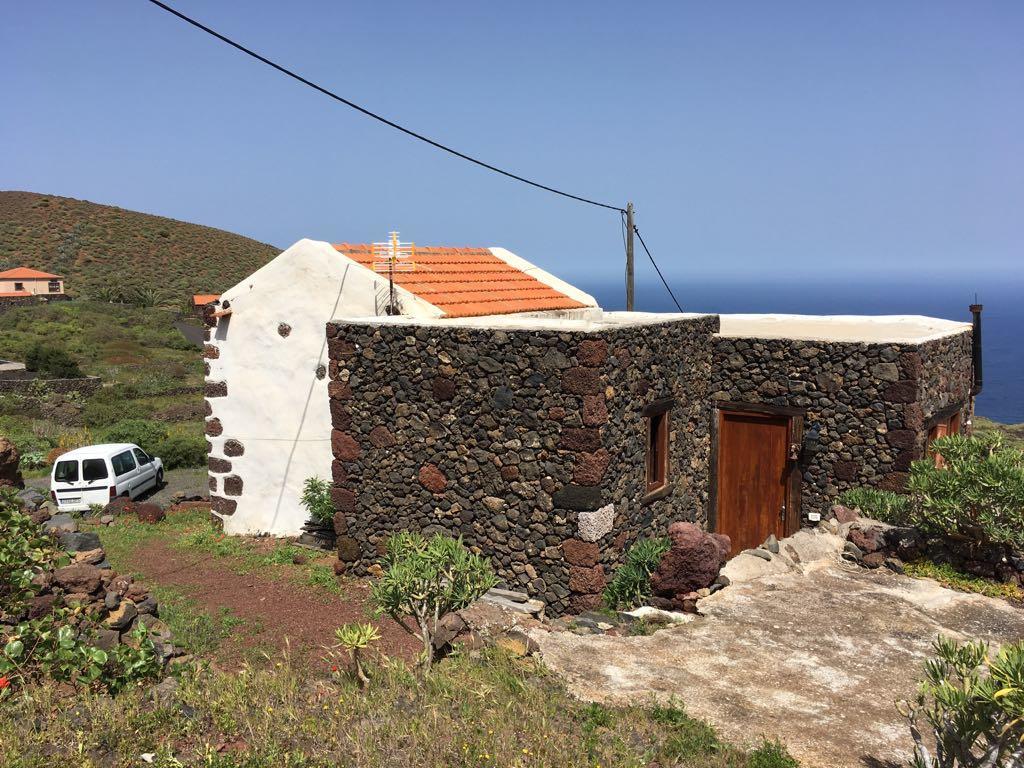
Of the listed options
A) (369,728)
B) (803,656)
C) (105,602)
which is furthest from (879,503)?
(105,602)

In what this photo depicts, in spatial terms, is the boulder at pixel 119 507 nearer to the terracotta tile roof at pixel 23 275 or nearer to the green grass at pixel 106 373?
the green grass at pixel 106 373

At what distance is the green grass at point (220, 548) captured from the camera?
1244cm

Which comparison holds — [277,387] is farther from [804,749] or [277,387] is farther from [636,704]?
[804,749]

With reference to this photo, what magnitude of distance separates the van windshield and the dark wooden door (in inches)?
530

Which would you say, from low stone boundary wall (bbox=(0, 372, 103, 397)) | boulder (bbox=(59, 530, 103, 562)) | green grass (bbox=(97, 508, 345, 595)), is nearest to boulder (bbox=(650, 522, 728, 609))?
green grass (bbox=(97, 508, 345, 595))

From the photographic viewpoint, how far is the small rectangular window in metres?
11.9

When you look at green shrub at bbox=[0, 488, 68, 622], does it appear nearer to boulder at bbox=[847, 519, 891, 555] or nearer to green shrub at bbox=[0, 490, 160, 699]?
green shrub at bbox=[0, 490, 160, 699]

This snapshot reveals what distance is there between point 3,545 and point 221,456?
7736 mm

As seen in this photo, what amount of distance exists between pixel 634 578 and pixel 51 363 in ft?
103

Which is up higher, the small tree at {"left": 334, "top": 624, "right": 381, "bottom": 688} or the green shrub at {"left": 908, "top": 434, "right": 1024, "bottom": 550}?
the green shrub at {"left": 908, "top": 434, "right": 1024, "bottom": 550}

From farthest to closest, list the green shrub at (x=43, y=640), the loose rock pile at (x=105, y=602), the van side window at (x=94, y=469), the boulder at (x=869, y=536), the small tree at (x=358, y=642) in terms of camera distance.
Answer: the van side window at (x=94, y=469) → the boulder at (x=869, y=536) → the loose rock pile at (x=105, y=602) → the small tree at (x=358, y=642) → the green shrub at (x=43, y=640)

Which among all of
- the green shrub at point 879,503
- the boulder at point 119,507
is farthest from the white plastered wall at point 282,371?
the green shrub at point 879,503

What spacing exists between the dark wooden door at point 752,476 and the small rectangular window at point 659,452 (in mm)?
2098

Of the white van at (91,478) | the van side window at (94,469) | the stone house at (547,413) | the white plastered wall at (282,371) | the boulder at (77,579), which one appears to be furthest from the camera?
the van side window at (94,469)
